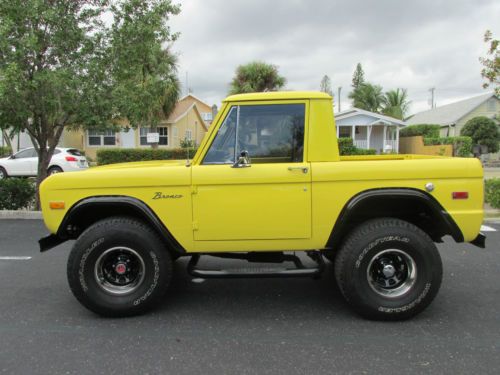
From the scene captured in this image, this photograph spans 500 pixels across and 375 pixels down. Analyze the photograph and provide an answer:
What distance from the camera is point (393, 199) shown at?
3.49m

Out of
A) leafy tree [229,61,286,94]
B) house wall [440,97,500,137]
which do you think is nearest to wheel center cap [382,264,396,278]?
leafy tree [229,61,286,94]

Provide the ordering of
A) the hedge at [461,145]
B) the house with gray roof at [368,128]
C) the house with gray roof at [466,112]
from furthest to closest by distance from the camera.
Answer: the house with gray roof at [466,112], the house with gray roof at [368,128], the hedge at [461,145]

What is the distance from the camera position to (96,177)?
139 inches

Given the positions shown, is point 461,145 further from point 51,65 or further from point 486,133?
point 51,65

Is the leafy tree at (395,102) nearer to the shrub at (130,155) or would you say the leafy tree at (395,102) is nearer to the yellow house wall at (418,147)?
the yellow house wall at (418,147)

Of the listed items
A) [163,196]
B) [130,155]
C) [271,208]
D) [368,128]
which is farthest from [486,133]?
[163,196]

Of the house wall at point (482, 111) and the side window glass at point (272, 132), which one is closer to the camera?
the side window glass at point (272, 132)

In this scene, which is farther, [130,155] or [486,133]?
[486,133]

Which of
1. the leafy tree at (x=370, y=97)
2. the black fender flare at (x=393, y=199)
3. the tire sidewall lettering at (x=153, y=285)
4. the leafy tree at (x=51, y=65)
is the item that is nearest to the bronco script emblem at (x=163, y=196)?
the tire sidewall lettering at (x=153, y=285)

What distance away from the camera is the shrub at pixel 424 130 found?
2973 cm

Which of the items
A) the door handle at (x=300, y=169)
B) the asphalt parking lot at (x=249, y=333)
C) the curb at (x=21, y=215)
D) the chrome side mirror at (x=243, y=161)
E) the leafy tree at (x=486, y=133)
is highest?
the leafy tree at (x=486, y=133)

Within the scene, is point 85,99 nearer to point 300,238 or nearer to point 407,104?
point 300,238

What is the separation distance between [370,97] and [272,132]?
140 ft

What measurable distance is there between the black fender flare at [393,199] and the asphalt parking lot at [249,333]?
0.80 metres
